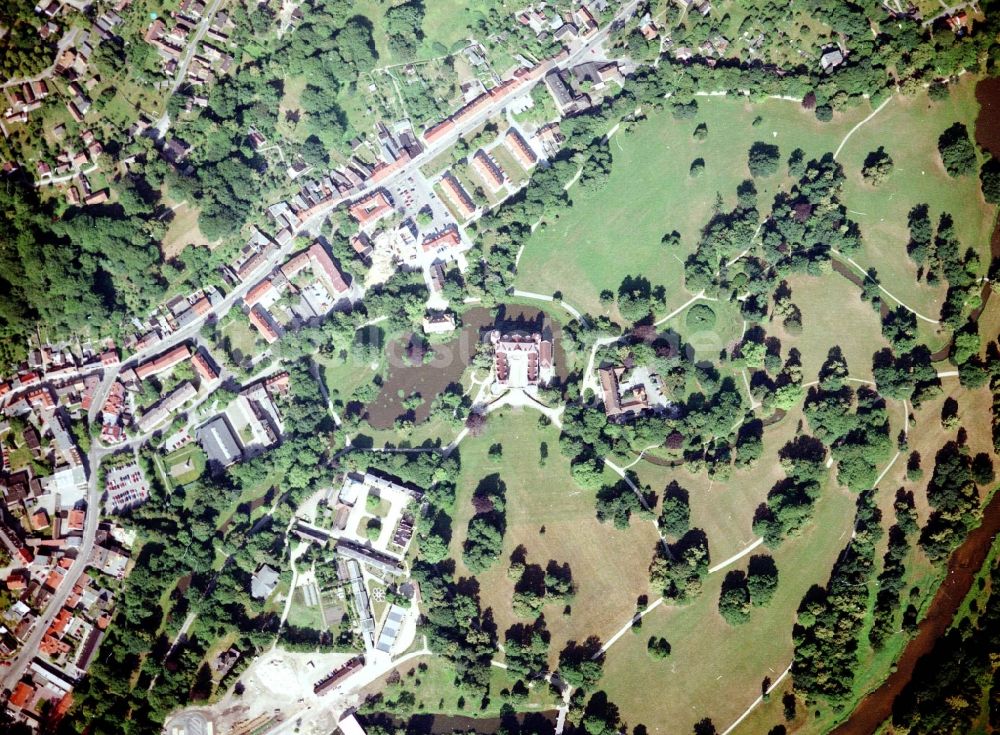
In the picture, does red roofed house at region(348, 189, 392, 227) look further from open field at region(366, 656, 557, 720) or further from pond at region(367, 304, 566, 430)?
open field at region(366, 656, 557, 720)

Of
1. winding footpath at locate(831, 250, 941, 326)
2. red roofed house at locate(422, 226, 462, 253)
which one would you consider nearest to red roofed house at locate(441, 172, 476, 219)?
red roofed house at locate(422, 226, 462, 253)

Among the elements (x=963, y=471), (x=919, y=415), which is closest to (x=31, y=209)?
(x=919, y=415)

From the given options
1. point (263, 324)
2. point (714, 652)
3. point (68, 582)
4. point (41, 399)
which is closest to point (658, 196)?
point (263, 324)

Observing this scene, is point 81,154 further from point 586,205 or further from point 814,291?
point 814,291

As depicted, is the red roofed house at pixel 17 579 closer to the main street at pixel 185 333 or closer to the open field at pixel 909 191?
the main street at pixel 185 333

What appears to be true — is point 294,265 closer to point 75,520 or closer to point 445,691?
point 75,520

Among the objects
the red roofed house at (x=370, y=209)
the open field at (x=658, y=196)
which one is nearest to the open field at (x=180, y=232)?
the red roofed house at (x=370, y=209)
